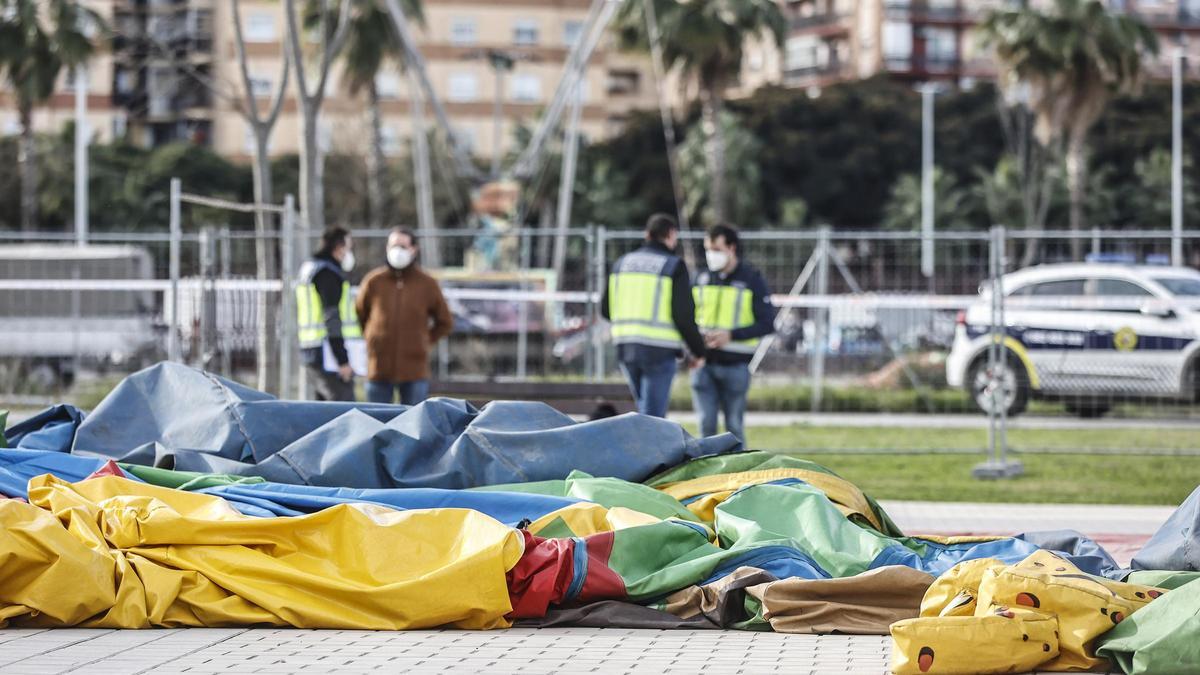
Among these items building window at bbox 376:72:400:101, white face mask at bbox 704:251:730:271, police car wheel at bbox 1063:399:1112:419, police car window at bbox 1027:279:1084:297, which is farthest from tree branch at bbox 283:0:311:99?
Answer: building window at bbox 376:72:400:101

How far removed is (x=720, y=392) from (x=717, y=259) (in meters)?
0.96

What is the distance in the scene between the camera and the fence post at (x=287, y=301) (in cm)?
1491

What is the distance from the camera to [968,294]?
62.0 ft

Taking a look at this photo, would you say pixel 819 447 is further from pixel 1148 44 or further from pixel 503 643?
pixel 1148 44

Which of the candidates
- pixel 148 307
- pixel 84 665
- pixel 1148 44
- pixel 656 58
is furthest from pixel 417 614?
pixel 1148 44

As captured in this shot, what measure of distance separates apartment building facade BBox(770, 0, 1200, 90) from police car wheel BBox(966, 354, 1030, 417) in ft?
228

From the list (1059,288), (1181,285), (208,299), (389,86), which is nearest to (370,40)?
(1059,288)

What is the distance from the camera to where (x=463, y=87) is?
81688 mm

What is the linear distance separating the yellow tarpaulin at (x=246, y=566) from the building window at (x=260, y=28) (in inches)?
2883

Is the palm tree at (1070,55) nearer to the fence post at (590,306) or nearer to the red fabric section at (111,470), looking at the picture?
the fence post at (590,306)

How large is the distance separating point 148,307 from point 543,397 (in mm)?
8873

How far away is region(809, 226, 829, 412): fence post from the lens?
19.3m

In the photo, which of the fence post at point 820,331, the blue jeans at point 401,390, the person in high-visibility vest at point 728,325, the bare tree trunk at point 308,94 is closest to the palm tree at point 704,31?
the fence post at point 820,331

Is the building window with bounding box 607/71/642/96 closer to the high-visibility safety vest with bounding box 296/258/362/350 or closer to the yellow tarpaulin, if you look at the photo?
the high-visibility safety vest with bounding box 296/258/362/350
